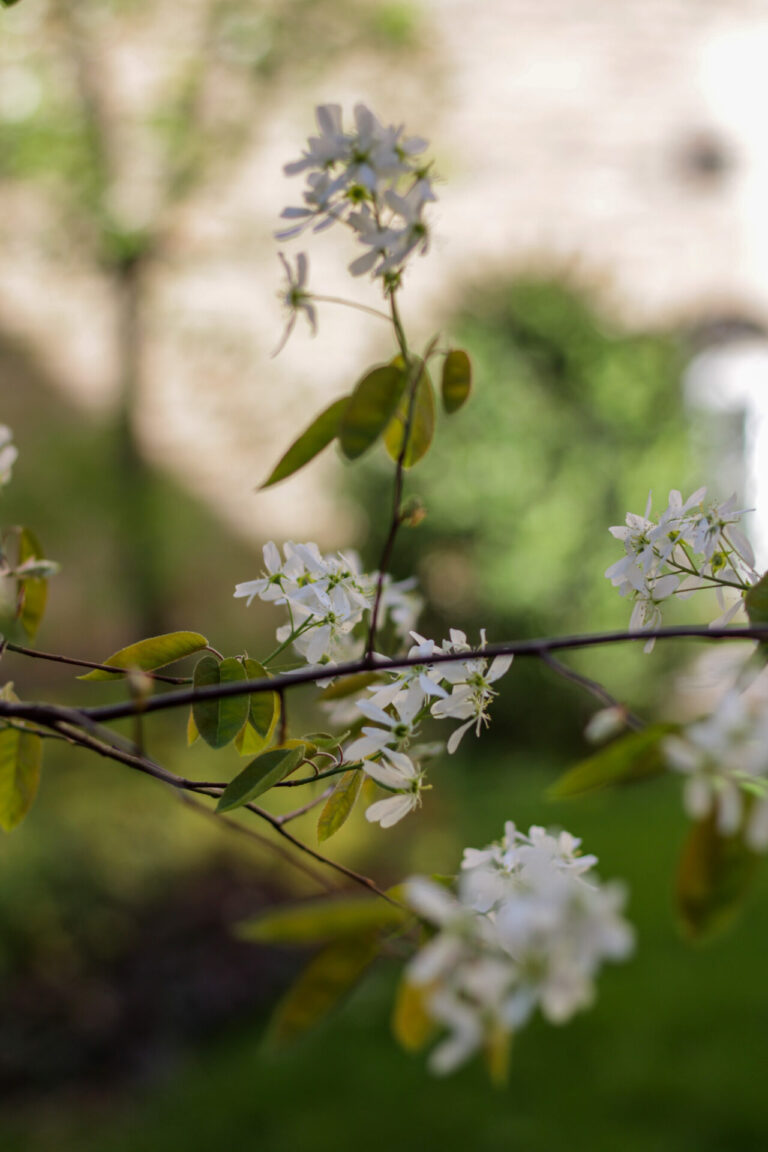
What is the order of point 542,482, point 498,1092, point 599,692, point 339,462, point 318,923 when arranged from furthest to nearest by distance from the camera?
point 339,462 < point 542,482 < point 498,1092 < point 599,692 < point 318,923

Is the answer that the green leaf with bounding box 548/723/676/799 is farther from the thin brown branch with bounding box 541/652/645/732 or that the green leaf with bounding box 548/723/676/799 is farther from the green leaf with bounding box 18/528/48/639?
the green leaf with bounding box 18/528/48/639

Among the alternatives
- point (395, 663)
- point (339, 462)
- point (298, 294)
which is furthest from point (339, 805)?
point (339, 462)

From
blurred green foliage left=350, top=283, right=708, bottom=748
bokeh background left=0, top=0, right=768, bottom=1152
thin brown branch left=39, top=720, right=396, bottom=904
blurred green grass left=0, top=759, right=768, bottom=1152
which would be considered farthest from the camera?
blurred green foliage left=350, top=283, right=708, bottom=748

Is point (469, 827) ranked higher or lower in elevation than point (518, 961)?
lower

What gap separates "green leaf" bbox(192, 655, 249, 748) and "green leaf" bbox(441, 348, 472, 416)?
16 cm

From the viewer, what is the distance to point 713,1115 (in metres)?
1.82

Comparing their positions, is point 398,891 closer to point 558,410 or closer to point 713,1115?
point 713,1115

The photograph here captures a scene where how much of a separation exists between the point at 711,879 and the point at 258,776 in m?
0.20

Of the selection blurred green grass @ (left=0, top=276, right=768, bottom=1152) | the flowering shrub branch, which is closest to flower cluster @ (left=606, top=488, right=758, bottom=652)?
the flowering shrub branch

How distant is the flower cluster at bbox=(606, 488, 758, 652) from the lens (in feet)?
1.75

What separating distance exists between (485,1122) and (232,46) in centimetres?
415

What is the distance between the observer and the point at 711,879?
320 mm

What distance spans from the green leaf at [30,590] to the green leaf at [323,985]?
31 cm

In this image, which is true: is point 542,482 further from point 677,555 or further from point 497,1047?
point 497,1047
